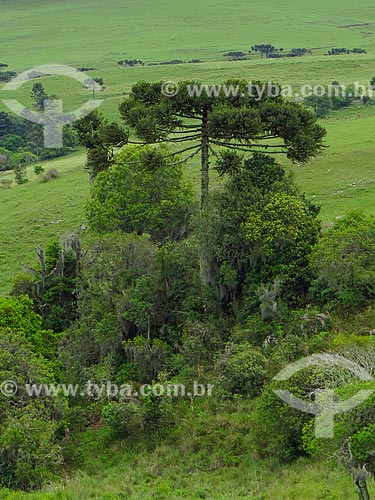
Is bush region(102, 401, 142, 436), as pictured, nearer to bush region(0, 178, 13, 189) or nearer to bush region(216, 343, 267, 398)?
bush region(216, 343, 267, 398)

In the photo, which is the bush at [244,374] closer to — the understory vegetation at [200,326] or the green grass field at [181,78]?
the understory vegetation at [200,326]

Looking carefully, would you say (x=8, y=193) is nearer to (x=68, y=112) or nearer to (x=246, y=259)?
(x=246, y=259)

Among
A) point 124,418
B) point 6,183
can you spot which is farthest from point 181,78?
point 124,418

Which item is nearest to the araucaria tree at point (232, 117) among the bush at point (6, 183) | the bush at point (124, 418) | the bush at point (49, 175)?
the bush at point (124, 418)

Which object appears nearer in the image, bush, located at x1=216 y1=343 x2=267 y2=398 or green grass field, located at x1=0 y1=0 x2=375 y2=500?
green grass field, located at x1=0 y1=0 x2=375 y2=500

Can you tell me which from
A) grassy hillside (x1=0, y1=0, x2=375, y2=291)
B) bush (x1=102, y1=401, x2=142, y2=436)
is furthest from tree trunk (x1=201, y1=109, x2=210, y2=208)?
grassy hillside (x1=0, y1=0, x2=375, y2=291)

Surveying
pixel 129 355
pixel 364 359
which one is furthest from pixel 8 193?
pixel 364 359
